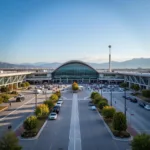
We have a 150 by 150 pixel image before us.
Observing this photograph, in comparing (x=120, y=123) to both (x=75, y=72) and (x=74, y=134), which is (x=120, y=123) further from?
(x=75, y=72)

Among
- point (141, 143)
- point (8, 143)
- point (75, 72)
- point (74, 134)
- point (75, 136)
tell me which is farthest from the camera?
point (75, 72)

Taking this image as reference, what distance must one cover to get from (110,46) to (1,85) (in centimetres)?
6235

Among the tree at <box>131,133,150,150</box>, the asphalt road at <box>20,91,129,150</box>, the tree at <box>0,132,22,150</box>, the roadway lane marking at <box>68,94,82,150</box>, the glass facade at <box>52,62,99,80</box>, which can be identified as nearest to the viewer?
the tree at <box>131,133,150,150</box>

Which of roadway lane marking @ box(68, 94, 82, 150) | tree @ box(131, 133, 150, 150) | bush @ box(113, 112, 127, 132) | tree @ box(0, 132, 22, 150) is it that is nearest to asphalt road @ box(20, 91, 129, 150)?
roadway lane marking @ box(68, 94, 82, 150)

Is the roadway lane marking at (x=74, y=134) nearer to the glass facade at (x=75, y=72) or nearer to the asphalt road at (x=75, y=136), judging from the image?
the asphalt road at (x=75, y=136)

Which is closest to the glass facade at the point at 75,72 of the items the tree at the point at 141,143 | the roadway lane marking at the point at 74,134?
the roadway lane marking at the point at 74,134

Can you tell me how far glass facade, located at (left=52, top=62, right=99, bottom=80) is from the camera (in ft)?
325

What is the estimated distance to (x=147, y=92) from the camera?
45750 millimetres

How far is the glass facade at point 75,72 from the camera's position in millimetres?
99125

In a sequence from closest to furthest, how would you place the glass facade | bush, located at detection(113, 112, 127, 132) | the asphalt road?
the asphalt road → bush, located at detection(113, 112, 127, 132) → the glass facade

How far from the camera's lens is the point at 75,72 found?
10044cm

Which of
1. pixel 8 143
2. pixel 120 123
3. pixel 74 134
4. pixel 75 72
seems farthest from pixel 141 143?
pixel 75 72

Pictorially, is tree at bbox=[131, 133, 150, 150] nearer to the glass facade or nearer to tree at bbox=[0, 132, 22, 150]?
tree at bbox=[0, 132, 22, 150]

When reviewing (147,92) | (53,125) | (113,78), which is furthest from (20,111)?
(113,78)
